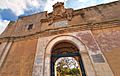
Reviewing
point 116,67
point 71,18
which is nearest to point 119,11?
point 71,18

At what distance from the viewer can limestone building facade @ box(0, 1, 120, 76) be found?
18.1 feet

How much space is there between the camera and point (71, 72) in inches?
581

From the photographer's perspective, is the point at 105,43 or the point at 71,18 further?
the point at 71,18

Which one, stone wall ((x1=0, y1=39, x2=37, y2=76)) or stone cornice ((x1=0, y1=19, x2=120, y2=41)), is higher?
stone cornice ((x1=0, y1=19, x2=120, y2=41))

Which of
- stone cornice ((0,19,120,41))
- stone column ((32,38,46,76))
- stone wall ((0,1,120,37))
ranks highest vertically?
stone wall ((0,1,120,37))

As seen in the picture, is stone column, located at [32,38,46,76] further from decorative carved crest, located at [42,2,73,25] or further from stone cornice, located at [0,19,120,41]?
decorative carved crest, located at [42,2,73,25]

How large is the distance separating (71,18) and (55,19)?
117cm

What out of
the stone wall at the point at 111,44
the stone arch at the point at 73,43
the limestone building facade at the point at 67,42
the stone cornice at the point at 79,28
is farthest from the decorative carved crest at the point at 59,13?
the stone wall at the point at 111,44

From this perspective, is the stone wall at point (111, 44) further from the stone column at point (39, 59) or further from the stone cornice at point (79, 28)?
the stone column at point (39, 59)

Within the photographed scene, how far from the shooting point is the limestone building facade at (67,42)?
5.50 meters

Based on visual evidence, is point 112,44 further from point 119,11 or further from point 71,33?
point 119,11

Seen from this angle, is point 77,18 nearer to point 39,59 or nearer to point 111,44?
point 111,44

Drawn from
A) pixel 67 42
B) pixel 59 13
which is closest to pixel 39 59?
pixel 67 42

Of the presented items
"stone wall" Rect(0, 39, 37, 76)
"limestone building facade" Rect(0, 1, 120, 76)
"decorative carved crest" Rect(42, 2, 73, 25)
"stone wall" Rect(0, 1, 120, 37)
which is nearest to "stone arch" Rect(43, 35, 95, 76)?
"limestone building facade" Rect(0, 1, 120, 76)
